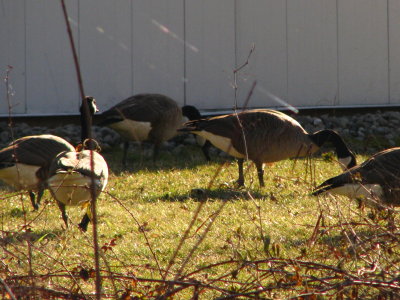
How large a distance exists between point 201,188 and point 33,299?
571cm

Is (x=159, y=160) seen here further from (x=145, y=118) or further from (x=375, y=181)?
(x=375, y=181)

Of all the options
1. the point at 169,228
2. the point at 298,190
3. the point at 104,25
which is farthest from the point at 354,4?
the point at 169,228

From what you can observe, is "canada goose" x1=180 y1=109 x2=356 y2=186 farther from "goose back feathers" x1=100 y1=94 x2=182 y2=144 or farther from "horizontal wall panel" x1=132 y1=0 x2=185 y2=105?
"horizontal wall panel" x1=132 y1=0 x2=185 y2=105

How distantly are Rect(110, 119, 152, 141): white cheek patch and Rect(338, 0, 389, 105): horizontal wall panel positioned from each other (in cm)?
559

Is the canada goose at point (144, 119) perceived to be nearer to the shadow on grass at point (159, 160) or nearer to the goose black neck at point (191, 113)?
the shadow on grass at point (159, 160)

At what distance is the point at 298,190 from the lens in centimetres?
928

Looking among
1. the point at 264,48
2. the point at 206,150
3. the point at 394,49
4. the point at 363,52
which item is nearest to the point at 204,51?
the point at 264,48

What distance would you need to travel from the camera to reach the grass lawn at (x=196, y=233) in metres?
4.56

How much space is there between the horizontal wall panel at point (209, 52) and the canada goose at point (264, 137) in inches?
177

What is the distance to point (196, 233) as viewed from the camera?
6.94 metres

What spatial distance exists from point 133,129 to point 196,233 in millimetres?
4971

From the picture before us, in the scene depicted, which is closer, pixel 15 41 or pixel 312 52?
pixel 15 41

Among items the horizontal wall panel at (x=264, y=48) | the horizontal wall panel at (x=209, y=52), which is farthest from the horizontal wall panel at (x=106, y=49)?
the horizontal wall panel at (x=264, y=48)

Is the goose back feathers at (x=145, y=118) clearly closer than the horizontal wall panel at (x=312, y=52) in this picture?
Yes
